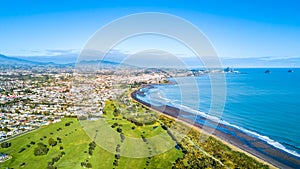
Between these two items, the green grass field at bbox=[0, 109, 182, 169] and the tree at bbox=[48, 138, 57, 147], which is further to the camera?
the tree at bbox=[48, 138, 57, 147]

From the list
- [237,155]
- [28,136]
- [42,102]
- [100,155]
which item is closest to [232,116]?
[237,155]

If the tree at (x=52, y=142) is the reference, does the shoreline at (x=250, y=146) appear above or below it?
above

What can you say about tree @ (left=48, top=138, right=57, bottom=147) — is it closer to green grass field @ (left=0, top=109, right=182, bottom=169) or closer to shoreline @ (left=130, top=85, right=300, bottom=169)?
green grass field @ (left=0, top=109, right=182, bottom=169)

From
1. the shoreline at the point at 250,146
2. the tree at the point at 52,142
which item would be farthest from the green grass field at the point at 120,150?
the shoreline at the point at 250,146

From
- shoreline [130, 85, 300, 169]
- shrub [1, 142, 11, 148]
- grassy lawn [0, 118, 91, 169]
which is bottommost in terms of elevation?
shrub [1, 142, 11, 148]

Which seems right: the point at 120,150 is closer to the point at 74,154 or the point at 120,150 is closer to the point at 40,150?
the point at 74,154

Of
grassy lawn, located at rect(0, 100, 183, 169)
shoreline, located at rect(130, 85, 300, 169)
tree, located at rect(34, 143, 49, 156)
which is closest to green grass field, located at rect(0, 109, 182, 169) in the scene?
grassy lawn, located at rect(0, 100, 183, 169)

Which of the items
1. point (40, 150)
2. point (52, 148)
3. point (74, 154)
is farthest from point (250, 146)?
point (40, 150)

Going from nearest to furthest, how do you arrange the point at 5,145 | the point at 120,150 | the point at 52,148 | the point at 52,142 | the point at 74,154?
the point at 120,150, the point at 74,154, the point at 52,148, the point at 5,145, the point at 52,142

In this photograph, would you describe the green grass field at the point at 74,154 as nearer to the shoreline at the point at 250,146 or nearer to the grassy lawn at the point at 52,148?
the grassy lawn at the point at 52,148

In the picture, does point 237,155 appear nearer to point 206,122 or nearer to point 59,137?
point 206,122

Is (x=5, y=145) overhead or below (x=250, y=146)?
below
